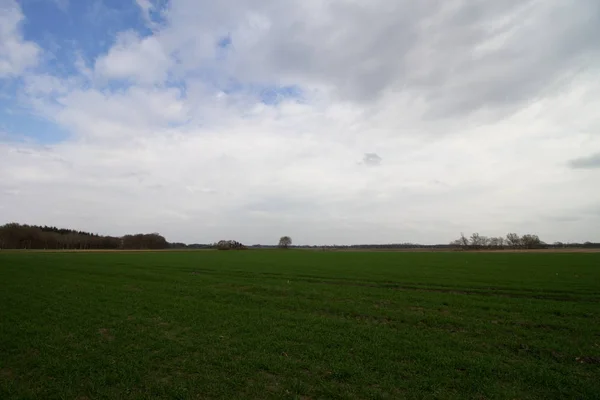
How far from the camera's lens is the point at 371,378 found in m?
7.62

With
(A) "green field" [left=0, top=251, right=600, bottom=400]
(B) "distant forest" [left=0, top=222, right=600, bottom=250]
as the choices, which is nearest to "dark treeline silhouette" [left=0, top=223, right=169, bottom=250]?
(B) "distant forest" [left=0, top=222, right=600, bottom=250]

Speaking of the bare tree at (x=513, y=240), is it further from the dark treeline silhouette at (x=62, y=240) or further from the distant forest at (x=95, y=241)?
the dark treeline silhouette at (x=62, y=240)

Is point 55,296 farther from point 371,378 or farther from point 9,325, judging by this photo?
point 371,378

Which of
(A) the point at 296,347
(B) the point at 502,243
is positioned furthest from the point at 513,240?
(A) the point at 296,347

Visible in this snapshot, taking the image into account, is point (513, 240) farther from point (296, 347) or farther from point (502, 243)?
point (296, 347)

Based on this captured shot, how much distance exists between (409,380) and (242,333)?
6.01m

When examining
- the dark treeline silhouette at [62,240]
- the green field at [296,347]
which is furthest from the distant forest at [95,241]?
the green field at [296,347]

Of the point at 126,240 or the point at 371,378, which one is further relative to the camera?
the point at 126,240

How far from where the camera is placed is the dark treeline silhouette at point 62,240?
474 feet

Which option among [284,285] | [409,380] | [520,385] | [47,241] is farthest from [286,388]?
A: [47,241]

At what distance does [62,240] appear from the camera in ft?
536

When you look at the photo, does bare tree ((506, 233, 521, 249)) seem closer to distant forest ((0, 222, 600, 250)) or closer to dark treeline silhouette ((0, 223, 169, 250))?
distant forest ((0, 222, 600, 250))

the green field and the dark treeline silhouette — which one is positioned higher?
the dark treeline silhouette

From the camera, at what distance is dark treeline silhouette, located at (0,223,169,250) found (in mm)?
144500
